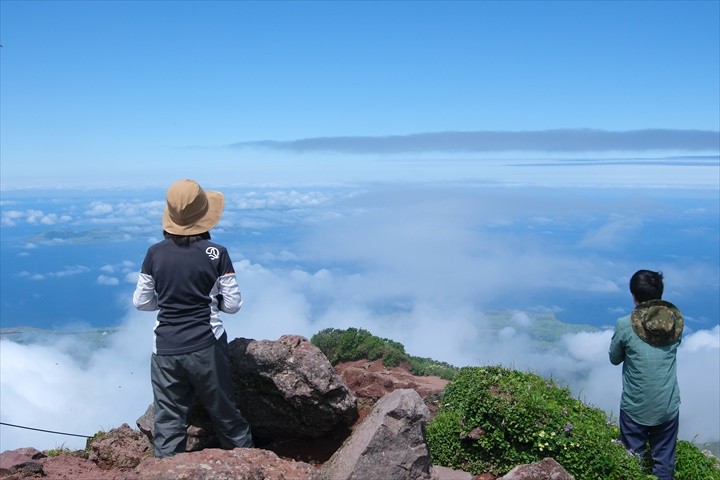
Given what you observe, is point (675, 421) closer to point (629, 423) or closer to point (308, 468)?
point (629, 423)

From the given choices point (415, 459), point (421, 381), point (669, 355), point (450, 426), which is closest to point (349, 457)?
point (415, 459)

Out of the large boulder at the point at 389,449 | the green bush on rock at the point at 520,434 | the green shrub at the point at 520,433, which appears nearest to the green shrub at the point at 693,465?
the green bush on rock at the point at 520,434

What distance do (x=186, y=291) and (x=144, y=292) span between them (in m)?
0.52

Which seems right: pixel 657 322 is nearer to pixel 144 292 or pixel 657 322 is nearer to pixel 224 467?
pixel 224 467

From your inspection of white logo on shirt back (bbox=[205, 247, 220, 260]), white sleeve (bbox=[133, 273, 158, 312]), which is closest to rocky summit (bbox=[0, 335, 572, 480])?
white sleeve (bbox=[133, 273, 158, 312])

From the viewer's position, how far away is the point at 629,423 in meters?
8.08

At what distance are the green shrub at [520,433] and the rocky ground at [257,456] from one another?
355 mm

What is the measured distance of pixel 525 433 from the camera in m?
7.73

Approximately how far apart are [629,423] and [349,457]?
11.7 ft

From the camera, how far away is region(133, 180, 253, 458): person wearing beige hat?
7.11 m

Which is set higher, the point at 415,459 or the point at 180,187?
the point at 180,187

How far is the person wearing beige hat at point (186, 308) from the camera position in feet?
23.3

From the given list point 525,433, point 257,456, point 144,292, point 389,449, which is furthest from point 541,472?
point 144,292

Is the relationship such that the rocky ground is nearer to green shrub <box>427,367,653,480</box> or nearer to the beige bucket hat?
green shrub <box>427,367,653,480</box>
